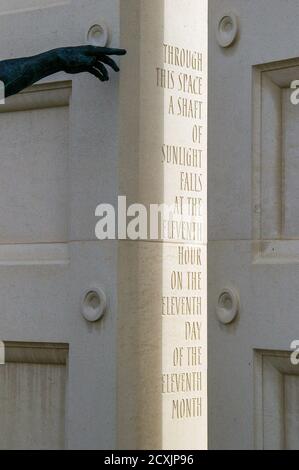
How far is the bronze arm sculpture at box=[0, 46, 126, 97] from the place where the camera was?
2.28 meters

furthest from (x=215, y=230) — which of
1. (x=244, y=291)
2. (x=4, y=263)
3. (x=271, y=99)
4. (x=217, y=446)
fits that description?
(x=4, y=263)

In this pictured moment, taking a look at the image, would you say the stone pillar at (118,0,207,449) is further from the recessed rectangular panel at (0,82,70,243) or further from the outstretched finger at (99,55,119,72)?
the recessed rectangular panel at (0,82,70,243)

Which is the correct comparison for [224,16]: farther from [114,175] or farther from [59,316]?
[59,316]

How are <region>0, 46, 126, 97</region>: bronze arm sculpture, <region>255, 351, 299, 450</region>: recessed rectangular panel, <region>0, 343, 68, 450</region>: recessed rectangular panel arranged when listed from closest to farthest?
<region>255, 351, 299, 450</region>: recessed rectangular panel
<region>0, 46, 126, 97</region>: bronze arm sculpture
<region>0, 343, 68, 450</region>: recessed rectangular panel

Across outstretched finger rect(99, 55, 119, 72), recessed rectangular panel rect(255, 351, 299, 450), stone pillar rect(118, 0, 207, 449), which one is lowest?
recessed rectangular panel rect(255, 351, 299, 450)

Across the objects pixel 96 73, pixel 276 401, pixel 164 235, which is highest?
pixel 96 73

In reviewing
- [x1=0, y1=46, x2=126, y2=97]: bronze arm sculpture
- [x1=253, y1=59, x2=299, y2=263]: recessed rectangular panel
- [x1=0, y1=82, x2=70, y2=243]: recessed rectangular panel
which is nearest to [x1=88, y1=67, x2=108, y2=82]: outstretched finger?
[x1=0, y1=46, x2=126, y2=97]: bronze arm sculpture

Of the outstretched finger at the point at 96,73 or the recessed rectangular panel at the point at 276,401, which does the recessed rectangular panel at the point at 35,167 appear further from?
the recessed rectangular panel at the point at 276,401

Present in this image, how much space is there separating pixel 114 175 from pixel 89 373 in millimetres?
412

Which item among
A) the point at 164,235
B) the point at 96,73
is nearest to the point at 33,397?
the point at 164,235

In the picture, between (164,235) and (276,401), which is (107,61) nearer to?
(164,235)

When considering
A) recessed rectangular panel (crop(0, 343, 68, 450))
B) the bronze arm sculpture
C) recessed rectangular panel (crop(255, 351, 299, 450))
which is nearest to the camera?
recessed rectangular panel (crop(255, 351, 299, 450))

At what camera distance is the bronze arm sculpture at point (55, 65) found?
7.47 feet

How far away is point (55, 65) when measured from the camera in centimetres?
231
